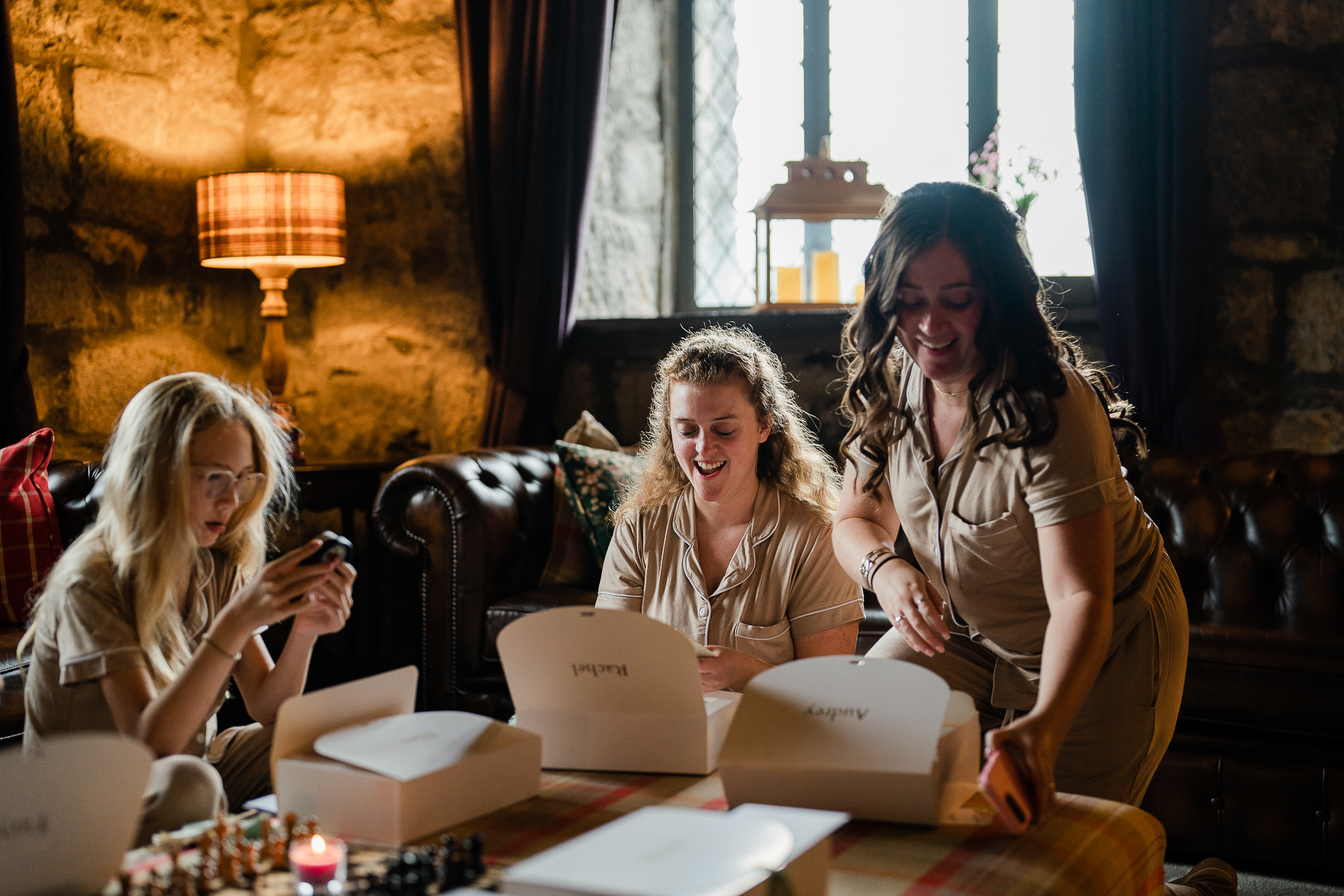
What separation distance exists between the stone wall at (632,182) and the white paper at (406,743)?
2.87 m

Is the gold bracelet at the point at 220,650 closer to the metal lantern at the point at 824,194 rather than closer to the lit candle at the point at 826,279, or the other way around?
the metal lantern at the point at 824,194

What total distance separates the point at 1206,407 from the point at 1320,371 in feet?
1.06

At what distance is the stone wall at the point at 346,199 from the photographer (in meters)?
3.68

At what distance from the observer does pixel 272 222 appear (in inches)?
137

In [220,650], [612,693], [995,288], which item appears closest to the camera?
[612,693]

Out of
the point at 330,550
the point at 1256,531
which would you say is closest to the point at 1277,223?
the point at 1256,531

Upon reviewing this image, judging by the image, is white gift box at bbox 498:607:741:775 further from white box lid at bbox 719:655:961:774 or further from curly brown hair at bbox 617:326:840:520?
curly brown hair at bbox 617:326:840:520

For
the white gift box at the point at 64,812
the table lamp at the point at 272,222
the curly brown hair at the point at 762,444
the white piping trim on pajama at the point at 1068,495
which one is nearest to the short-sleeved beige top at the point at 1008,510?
the white piping trim on pajama at the point at 1068,495

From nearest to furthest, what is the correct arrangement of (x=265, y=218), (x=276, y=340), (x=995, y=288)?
(x=995, y=288) < (x=265, y=218) < (x=276, y=340)

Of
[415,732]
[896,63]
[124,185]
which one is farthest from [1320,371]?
[124,185]

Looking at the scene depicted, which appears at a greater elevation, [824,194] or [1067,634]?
[824,194]

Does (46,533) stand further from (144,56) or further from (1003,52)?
(1003,52)

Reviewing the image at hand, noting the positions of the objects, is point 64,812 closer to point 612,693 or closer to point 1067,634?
point 612,693

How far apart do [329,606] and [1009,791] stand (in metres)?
0.78
